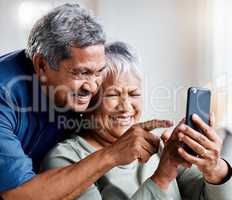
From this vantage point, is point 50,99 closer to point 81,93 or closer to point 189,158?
point 81,93

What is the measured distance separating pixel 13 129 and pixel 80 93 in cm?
20

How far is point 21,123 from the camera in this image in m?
1.12

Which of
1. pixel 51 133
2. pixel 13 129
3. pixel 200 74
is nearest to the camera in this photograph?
pixel 13 129

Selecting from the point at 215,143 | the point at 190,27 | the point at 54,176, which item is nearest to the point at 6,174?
the point at 54,176

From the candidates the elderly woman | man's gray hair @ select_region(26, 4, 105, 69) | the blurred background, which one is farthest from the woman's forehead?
the blurred background

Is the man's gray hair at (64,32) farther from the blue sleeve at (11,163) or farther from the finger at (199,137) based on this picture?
the finger at (199,137)

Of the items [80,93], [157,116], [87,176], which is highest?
[80,93]

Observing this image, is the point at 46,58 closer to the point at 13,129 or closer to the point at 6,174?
the point at 13,129

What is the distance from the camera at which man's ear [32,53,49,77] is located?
44.2 inches

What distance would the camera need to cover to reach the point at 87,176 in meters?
0.97

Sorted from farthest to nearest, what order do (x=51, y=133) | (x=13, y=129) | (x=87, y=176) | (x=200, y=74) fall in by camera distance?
(x=200, y=74)
(x=51, y=133)
(x=13, y=129)
(x=87, y=176)

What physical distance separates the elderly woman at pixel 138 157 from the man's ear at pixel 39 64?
20cm

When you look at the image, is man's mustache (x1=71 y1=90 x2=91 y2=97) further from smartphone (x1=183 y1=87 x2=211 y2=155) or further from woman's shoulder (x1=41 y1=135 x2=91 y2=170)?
smartphone (x1=183 y1=87 x2=211 y2=155)

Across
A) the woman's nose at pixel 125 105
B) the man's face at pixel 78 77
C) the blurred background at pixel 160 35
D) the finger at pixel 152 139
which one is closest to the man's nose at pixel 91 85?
the man's face at pixel 78 77
